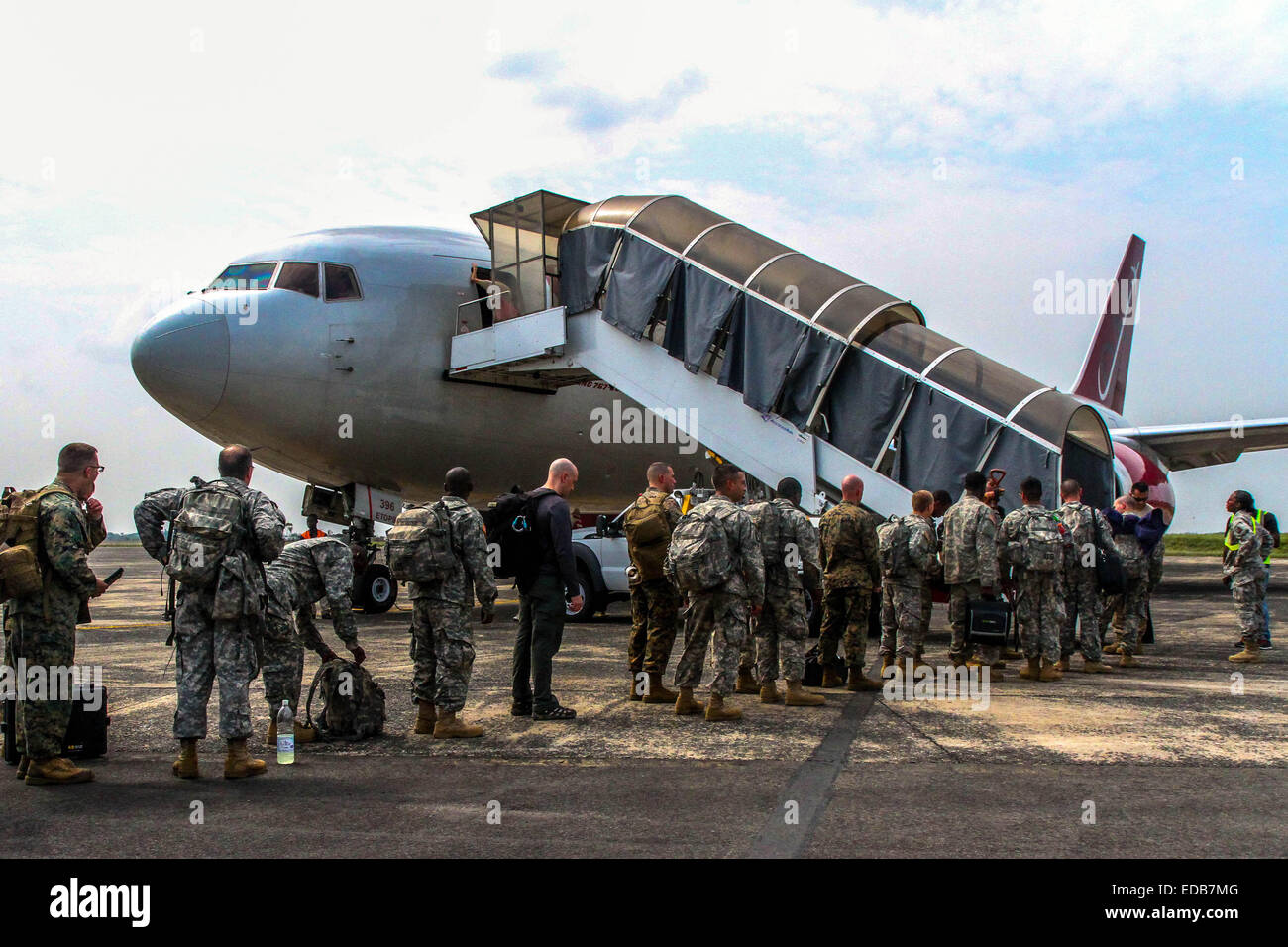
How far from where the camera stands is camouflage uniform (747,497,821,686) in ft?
25.8

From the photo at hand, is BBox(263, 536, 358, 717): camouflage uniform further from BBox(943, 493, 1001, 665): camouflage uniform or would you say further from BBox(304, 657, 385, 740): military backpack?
BBox(943, 493, 1001, 665): camouflage uniform

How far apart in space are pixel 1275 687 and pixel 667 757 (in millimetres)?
5644

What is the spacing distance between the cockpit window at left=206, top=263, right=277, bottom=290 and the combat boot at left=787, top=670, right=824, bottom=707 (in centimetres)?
1031

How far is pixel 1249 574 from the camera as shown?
35.6ft

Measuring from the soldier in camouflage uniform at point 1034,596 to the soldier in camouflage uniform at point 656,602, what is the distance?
10.4 feet

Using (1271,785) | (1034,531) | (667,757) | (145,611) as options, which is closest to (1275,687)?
(1034,531)

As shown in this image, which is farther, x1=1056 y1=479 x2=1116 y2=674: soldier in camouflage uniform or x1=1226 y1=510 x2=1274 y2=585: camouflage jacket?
x1=1226 y1=510 x2=1274 y2=585: camouflage jacket

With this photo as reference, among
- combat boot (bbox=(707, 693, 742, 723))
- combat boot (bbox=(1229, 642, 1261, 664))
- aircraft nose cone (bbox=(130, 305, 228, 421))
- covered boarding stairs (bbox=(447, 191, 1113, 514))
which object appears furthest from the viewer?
aircraft nose cone (bbox=(130, 305, 228, 421))

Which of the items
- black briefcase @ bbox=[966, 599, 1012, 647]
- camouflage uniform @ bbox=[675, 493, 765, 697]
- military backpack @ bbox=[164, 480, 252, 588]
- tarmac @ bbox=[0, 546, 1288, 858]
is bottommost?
tarmac @ bbox=[0, 546, 1288, 858]

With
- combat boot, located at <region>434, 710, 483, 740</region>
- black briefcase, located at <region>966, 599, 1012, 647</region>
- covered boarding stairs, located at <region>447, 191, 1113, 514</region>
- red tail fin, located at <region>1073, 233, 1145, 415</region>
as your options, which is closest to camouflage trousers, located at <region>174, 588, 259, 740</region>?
combat boot, located at <region>434, 710, 483, 740</region>

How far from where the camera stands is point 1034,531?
938cm

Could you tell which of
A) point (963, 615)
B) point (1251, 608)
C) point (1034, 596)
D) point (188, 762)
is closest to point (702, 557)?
point (963, 615)

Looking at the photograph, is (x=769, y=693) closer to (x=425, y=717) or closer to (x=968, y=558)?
(x=968, y=558)
